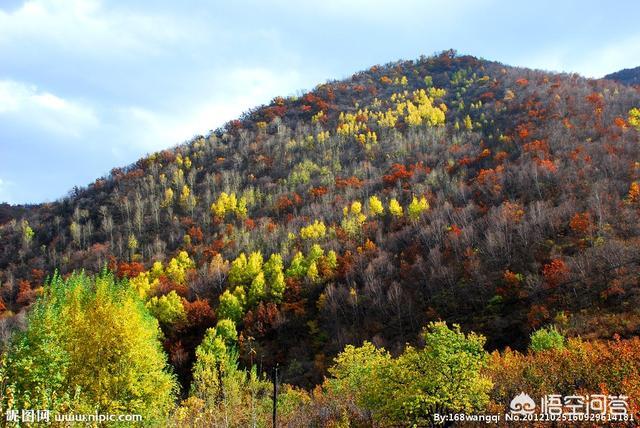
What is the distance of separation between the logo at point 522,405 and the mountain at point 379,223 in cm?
2084

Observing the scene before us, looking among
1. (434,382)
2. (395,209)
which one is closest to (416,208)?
(395,209)

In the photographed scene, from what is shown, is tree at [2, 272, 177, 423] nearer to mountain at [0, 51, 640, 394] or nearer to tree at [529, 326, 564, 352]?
tree at [529, 326, 564, 352]

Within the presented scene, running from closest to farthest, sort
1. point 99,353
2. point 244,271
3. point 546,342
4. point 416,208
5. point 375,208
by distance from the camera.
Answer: point 99,353
point 546,342
point 244,271
point 416,208
point 375,208

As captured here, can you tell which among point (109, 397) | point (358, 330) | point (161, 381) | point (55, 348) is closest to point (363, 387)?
point (161, 381)

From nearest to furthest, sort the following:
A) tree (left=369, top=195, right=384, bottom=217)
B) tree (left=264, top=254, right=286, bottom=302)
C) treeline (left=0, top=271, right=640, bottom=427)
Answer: treeline (left=0, top=271, right=640, bottom=427) < tree (left=264, top=254, right=286, bottom=302) < tree (left=369, top=195, right=384, bottom=217)

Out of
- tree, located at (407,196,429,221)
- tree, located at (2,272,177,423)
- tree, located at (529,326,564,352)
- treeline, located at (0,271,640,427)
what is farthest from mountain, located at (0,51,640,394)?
tree, located at (2,272,177,423)

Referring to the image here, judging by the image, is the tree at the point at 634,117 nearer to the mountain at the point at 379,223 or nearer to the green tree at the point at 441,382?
the mountain at the point at 379,223

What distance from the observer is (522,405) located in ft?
72.5

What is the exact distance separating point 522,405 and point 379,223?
2455 inches

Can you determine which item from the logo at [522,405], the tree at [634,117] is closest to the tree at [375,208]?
the tree at [634,117]

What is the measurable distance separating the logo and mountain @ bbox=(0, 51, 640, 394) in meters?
20.8

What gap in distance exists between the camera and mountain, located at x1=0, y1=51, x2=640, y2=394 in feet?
174

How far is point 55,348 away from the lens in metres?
20.0

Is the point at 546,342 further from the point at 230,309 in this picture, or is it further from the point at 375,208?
the point at 375,208
